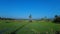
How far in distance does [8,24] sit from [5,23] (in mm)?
489

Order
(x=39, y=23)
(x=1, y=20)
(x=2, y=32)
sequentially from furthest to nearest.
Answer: (x=39, y=23)
(x=1, y=20)
(x=2, y=32)

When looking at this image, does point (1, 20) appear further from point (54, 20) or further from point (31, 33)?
point (54, 20)

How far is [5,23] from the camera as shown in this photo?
1317 centimetres

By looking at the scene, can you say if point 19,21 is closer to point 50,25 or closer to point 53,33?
point 50,25

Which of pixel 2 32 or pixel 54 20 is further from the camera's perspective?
pixel 54 20

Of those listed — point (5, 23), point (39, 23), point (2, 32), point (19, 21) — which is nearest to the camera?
point (2, 32)

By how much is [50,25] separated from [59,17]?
1915 millimetres

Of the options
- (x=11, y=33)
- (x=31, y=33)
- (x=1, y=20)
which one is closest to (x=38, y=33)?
(x=31, y=33)

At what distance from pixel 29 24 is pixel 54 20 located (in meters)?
2.13

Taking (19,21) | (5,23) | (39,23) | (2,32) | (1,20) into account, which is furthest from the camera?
(39,23)

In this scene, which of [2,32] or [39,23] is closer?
[2,32]

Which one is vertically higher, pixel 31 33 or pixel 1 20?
pixel 1 20

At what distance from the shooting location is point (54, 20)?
44.4 ft

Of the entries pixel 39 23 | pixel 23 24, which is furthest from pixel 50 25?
pixel 23 24
